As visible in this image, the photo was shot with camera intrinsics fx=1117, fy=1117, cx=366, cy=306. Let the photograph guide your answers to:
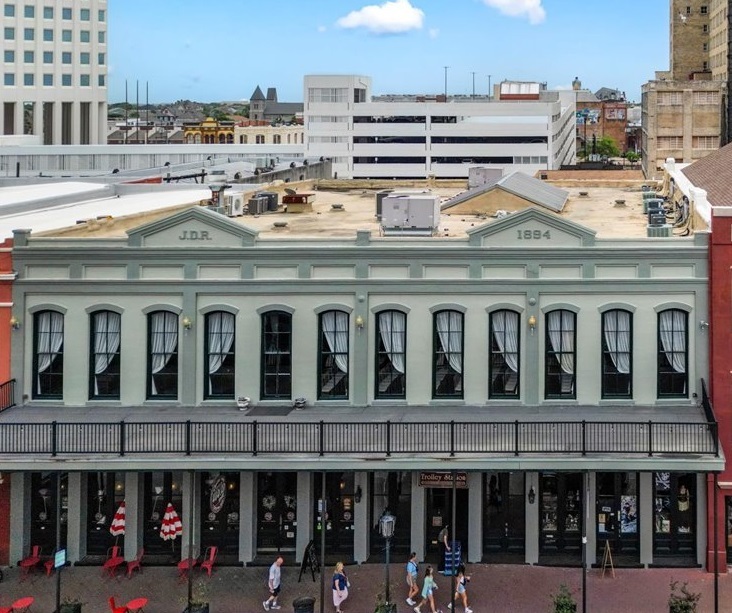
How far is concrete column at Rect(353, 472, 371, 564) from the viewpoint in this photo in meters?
27.0

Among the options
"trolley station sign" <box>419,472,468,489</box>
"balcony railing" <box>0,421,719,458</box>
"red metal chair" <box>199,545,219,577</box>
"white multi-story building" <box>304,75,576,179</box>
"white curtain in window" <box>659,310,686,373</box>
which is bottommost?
"red metal chair" <box>199,545,219,577</box>

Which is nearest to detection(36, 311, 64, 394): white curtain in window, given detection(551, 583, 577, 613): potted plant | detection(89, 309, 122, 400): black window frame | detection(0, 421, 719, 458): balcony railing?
detection(89, 309, 122, 400): black window frame

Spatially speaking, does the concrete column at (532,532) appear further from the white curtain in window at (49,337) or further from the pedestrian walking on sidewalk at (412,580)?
the white curtain in window at (49,337)

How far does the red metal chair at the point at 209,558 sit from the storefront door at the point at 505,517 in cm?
653

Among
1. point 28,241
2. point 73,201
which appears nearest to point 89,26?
point 73,201

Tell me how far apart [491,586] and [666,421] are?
216 inches

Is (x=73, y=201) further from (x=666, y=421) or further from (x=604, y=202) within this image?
(x=666, y=421)

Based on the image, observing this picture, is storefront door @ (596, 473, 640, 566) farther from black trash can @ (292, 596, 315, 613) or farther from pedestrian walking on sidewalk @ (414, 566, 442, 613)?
black trash can @ (292, 596, 315, 613)

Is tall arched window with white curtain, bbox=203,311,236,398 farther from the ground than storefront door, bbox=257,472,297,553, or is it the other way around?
tall arched window with white curtain, bbox=203,311,236,398

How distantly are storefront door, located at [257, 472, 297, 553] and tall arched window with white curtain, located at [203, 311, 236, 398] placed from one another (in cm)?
246

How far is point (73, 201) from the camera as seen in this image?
4206cm

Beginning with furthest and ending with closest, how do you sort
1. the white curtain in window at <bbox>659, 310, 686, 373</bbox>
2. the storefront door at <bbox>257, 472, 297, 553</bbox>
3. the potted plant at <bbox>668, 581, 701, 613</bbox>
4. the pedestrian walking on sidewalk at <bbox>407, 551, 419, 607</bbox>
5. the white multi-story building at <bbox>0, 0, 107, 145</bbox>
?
the white multi-story building at <bbox>0, 0, 107, 145</bbox> → the storefront door at <bbox>257, 472, 297, 553</bbox> → the white curtain in window at <bbox>659, 310, 686, 373</bbox> → the pedestrian walking on sidewalk at <bbox>407, 551, 419, 607</bbox> → the potted plant at <bbox>668, 581, 701, 613</bbox>

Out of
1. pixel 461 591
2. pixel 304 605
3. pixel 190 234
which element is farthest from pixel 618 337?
pixel 190 234

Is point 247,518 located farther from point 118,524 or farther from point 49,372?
point 49,372
